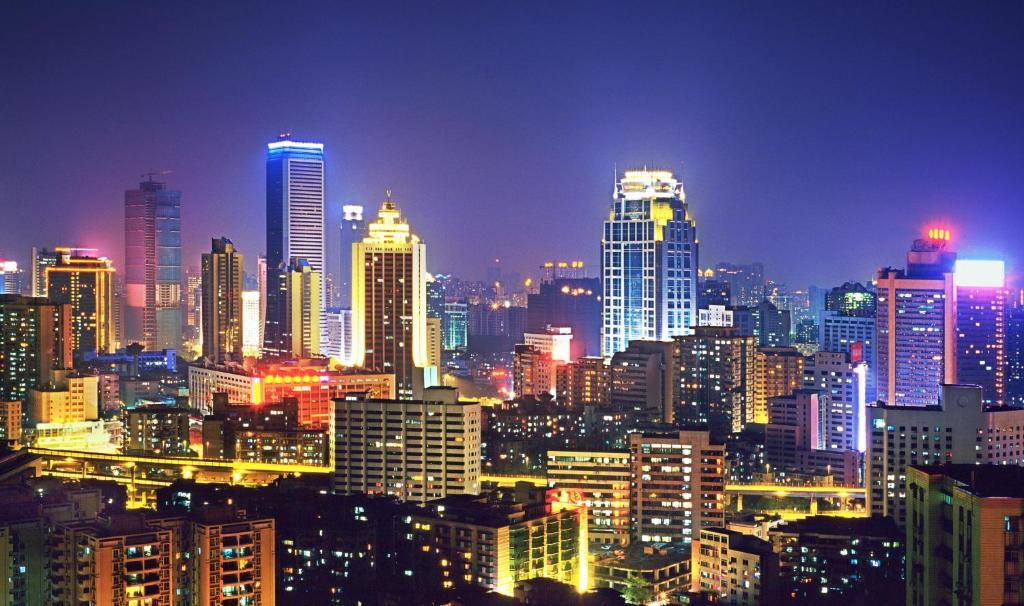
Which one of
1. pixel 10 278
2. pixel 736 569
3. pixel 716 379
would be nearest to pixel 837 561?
pixel 736 569

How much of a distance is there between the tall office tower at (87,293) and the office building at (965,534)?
69.2ft

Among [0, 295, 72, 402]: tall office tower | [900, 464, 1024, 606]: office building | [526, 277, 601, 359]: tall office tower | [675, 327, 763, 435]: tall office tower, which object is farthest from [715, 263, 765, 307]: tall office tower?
[900, 464, 1024, 606]: office building

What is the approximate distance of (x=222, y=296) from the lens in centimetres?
2566

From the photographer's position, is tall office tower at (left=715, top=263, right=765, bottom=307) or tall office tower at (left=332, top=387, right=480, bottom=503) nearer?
tall office tower at (left=332, top=387, right=480, bottom=503)

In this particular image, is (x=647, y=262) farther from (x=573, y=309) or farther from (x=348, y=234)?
(x=348, y=234)

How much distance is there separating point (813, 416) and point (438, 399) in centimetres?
640

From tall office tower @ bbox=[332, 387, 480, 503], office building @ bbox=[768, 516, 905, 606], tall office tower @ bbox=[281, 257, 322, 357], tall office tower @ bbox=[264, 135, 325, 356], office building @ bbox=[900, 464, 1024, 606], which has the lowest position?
office building @ bbox=[768, 516, 905, 606]

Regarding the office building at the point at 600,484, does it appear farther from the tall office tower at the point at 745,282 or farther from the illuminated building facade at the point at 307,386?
the tall office tower at the point at 745,282

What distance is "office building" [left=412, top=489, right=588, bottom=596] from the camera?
9531mm

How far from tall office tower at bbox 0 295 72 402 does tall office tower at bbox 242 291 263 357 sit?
6.79m

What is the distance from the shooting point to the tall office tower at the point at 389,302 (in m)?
19.3

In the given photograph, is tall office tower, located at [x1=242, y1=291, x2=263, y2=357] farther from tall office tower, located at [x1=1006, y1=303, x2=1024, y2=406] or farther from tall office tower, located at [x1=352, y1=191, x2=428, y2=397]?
tall office tower, located at [x1=1006, y1=303, x2=1024, y2=406]

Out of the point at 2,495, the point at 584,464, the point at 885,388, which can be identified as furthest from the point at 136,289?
the point at 2,495

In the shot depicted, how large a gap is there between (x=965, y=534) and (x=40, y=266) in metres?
23.1
